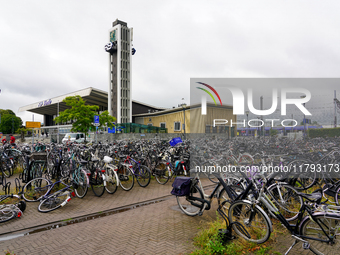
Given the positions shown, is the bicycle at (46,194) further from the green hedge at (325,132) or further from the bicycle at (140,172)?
the green hedge at (325,132)

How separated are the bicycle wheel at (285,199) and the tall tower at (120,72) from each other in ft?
166

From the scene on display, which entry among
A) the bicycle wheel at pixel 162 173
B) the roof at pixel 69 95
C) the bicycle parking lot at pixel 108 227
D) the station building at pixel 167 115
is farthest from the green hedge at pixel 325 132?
the roof at pixel 69 95

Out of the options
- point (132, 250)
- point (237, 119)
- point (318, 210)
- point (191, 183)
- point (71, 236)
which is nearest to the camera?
point (318, 210)

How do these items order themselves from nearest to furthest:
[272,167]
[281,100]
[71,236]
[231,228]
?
[231,228]
[71,236]
[272,167]
[281,100]

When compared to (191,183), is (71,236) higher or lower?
lower

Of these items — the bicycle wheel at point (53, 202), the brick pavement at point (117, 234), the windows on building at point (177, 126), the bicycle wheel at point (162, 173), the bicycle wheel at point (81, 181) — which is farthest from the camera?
the windows on building at point (177, 126)

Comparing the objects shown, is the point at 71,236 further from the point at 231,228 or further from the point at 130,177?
the point at 130,177

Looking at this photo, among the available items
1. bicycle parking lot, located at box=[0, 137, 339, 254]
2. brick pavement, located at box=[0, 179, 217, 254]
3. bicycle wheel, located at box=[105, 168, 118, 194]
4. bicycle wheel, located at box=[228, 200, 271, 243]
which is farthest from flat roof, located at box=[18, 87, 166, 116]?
bicycle wheel, located at box=[228, 200, 271, 243]

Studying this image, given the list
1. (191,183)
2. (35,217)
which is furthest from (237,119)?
(35,217)

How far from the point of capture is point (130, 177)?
23.7 feet

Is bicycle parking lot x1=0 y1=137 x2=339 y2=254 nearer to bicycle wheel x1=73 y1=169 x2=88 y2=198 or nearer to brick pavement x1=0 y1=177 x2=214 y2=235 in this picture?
brick pavement x1=0 y1=177 x2=214 y2=235

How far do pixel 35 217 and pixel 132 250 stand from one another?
8.37 feet

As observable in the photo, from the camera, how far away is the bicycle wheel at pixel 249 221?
11.2 ft

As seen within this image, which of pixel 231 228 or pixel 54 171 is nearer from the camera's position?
pixel 231 228
